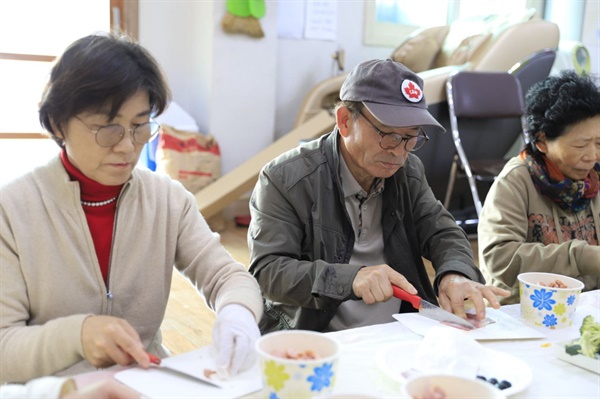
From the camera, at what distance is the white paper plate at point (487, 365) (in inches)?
40.4

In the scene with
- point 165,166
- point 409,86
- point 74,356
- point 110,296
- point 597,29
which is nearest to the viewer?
point 74,356

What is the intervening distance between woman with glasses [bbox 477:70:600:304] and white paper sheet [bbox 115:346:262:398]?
1.04 meters

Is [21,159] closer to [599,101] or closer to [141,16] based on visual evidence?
[141,16]

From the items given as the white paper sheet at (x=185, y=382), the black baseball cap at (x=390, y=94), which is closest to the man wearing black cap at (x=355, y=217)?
the black baseball cap at (x=390, y=94)

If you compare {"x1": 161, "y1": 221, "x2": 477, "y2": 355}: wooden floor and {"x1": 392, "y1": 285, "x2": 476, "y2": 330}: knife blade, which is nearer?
{"x1": 392, "y1": 285, "x2": 476, "y2": 330}: knife blade

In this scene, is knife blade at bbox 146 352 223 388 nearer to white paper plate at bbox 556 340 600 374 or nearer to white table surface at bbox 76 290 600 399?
white table surface at bbox 76 290 600 399

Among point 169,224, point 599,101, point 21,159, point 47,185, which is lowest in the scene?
point 21,159

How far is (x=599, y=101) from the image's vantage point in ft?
6.28

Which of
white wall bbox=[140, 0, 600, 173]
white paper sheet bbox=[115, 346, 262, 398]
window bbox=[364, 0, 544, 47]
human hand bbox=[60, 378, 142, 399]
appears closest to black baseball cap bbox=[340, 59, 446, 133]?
white paper sheet bbox=[115, 346, 262, 398]

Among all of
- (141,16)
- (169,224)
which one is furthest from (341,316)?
(141,16)

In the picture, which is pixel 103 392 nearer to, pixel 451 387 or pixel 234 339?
pixel 234 339

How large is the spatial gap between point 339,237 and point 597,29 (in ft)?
18.0

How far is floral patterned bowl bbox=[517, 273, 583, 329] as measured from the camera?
1.31 metres

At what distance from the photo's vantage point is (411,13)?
6.11 metres
